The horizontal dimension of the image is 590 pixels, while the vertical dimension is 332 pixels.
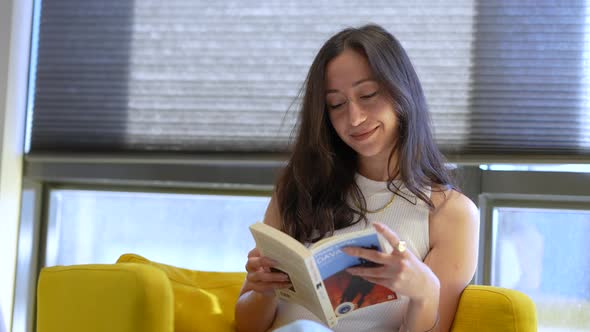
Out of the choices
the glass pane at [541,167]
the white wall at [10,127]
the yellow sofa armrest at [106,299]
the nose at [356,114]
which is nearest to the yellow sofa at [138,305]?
the yellow sofa armrest at [106,299]

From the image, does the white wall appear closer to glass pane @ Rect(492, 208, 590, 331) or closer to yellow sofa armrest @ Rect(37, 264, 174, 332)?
yellow sofa armrest @ Rect(37, 264, 174, 332)

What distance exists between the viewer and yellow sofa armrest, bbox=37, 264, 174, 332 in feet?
5.74

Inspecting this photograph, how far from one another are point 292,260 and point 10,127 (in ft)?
6.14

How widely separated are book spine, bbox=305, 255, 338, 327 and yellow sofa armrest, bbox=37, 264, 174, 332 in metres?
0.35

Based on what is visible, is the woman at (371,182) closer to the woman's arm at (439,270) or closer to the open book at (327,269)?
the woman's arm at (439,270)

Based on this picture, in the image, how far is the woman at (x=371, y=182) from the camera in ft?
6.47

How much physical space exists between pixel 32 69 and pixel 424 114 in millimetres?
1801

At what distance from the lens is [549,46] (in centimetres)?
272

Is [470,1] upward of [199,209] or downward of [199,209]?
upward

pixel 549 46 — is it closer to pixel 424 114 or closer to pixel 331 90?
pixel 424 114

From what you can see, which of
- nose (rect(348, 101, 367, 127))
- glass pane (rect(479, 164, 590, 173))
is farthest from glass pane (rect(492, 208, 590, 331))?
nose (rect(348, 101, 367, 127))

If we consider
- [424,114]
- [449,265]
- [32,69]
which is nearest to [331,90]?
[424,114]

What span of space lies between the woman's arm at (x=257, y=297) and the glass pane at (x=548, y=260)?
1055 millimetres

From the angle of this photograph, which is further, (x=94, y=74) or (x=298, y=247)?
(x=94, y=74)
